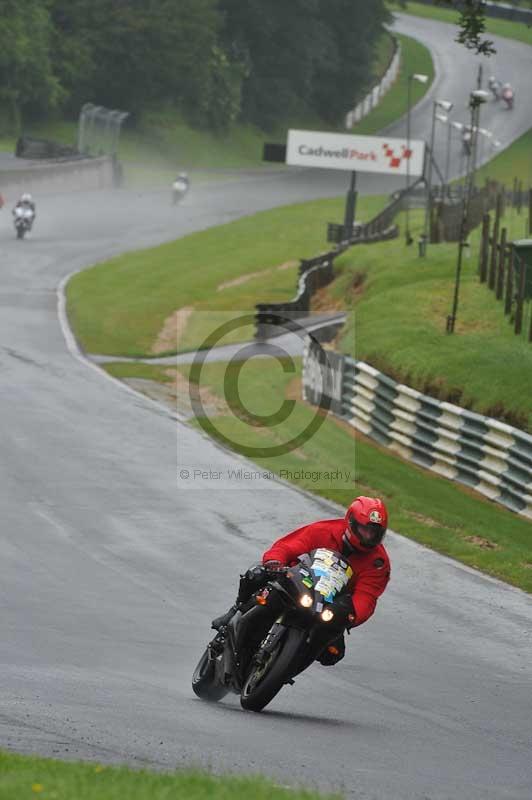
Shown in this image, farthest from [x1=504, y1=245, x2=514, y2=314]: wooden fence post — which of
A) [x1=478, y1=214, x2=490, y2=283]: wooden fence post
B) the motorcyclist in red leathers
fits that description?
the motorcyclist in red leathers

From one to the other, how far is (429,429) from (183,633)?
11520mm

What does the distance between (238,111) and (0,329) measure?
75.0 metres

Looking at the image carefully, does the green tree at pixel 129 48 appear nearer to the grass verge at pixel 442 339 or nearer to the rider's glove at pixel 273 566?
the grass verge at pixel 442 339

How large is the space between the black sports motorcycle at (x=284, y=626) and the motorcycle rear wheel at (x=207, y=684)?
22 cm

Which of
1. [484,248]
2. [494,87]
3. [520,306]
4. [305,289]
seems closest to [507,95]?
[494,87]

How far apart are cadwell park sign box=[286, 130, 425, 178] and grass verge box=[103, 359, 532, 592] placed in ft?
104

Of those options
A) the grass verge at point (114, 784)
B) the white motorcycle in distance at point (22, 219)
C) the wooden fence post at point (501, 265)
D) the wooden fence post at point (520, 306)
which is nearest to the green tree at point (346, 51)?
the white motorcycle in distance at point (22, 219)

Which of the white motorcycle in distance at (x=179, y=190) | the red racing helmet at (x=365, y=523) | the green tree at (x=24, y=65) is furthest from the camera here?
the green tree at (x=24, y=65)

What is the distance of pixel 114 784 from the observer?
771 centimetres

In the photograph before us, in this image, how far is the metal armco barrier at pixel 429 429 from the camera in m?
22.1

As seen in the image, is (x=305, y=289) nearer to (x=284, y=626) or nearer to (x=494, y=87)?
(x=284, y=626)

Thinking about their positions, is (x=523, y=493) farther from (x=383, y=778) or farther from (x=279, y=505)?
(x=383, y=778)

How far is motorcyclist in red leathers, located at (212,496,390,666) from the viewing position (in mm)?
10703

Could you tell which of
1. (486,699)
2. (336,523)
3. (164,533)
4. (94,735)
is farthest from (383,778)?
(164,533)
